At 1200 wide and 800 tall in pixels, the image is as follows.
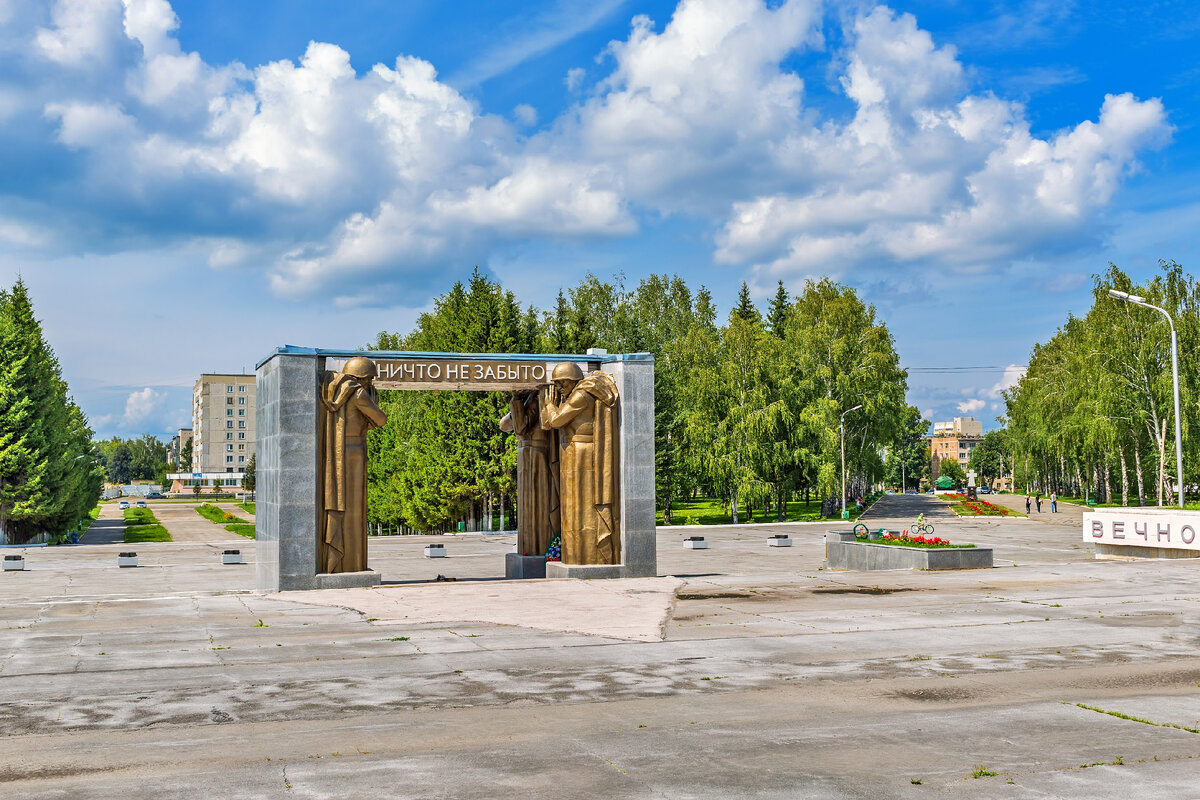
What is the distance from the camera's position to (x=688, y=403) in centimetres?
6003

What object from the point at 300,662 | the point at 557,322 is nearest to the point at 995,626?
the point at 300,662

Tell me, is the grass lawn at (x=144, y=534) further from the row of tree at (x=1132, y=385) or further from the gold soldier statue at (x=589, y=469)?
the row of tree at (x=1132, y=385)

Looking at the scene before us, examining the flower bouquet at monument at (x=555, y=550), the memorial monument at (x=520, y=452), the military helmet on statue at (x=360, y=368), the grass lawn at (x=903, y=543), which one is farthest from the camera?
the grass lawn at (x=903, y=543)

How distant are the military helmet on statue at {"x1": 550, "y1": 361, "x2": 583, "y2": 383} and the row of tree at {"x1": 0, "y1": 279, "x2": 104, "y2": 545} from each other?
37.7m

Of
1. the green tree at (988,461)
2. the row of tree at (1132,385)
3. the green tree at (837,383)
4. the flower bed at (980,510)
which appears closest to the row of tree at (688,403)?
the green tree at (837,383)

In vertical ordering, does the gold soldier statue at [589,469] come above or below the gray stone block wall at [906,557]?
above

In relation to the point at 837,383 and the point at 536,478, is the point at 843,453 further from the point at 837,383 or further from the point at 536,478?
the point at 536,478

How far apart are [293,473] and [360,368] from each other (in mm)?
2539

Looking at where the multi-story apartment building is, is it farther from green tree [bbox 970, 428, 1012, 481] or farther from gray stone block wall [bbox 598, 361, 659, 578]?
gray stone block wall [bbox 598, 361, 659, 578]

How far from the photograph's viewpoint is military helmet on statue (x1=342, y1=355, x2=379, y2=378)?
2061 centimetres

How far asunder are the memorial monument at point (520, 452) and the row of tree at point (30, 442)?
33.7 meters

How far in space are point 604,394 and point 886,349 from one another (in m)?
47.3

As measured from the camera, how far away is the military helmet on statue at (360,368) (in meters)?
20.6

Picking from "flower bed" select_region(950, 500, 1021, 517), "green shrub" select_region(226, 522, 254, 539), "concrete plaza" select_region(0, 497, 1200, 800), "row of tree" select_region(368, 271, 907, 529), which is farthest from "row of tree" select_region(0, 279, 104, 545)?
"flower bed" select_region(950, 500, 1021, 517)
